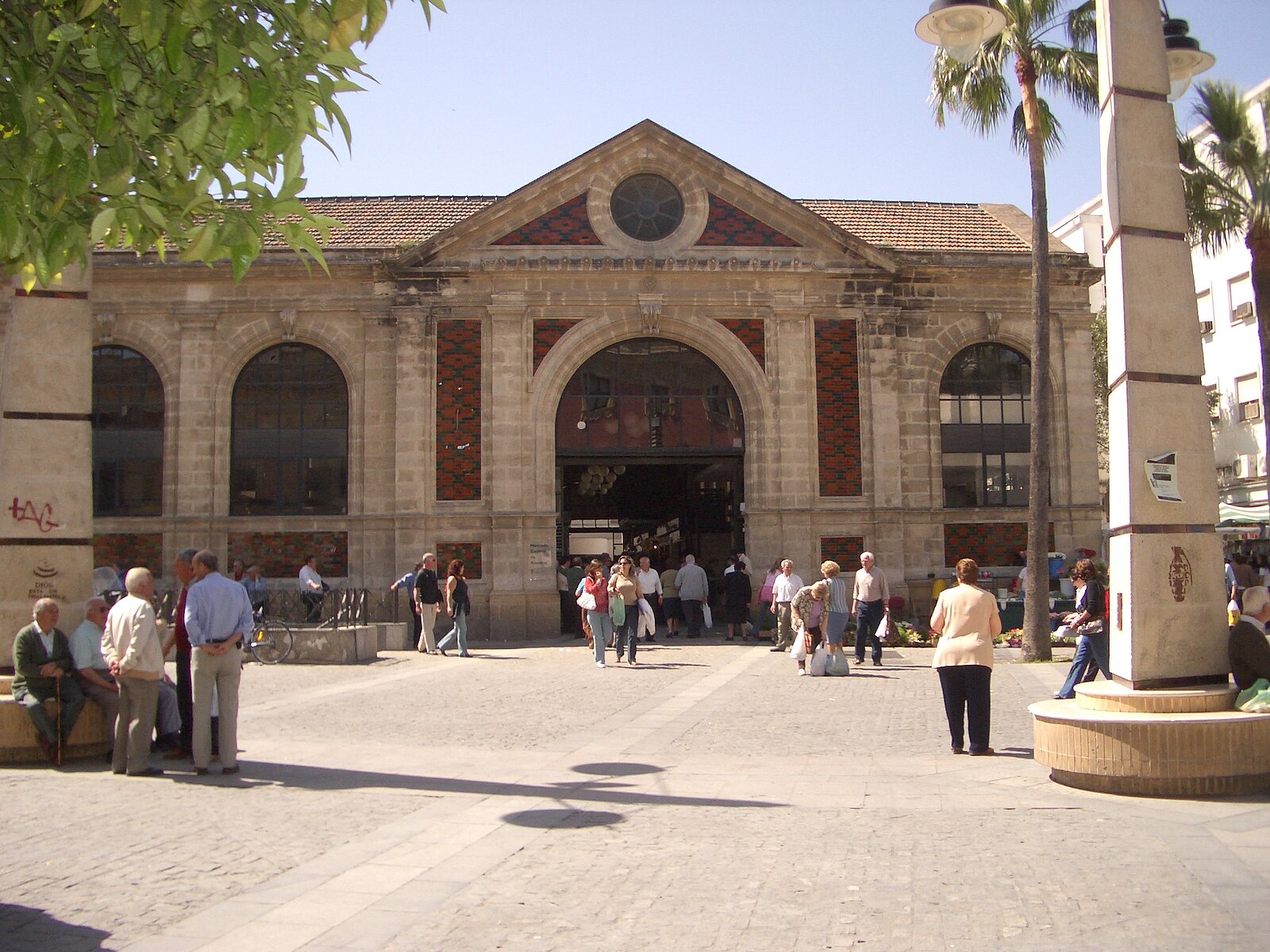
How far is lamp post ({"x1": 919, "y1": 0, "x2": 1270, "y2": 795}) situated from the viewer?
8.00 meters

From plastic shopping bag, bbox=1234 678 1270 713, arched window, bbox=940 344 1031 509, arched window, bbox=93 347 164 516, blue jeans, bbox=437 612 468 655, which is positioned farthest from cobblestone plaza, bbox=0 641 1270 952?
arched window, bbox=93 347 164 516

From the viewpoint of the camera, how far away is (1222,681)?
28.3 ft

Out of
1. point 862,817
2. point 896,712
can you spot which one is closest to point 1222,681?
point 862,817

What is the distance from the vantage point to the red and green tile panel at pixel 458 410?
2592 centimetres

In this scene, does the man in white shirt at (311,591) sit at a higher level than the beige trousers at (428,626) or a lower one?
higher

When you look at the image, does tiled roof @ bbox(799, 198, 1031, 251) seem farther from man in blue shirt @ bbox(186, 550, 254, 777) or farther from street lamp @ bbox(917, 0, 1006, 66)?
man in blue shirt @ bbox(186, 550, 254, 777)

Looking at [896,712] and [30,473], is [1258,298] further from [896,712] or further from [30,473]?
[30,473]

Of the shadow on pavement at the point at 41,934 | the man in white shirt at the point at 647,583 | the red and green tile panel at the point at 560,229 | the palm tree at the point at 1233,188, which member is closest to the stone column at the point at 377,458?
the red and green tile panel at the point at 560,229

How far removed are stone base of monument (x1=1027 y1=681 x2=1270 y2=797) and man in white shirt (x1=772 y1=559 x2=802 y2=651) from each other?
12.2 metres

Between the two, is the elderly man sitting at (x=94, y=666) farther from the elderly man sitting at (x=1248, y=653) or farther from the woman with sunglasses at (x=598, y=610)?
the woman with sunglasses at (x=598, y=610)

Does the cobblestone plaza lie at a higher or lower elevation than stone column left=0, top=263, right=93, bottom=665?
lower

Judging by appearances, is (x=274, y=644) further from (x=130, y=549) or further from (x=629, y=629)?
(x=130, y=549)

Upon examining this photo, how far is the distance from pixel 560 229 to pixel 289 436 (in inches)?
296

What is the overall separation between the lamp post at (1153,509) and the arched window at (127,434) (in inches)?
870
